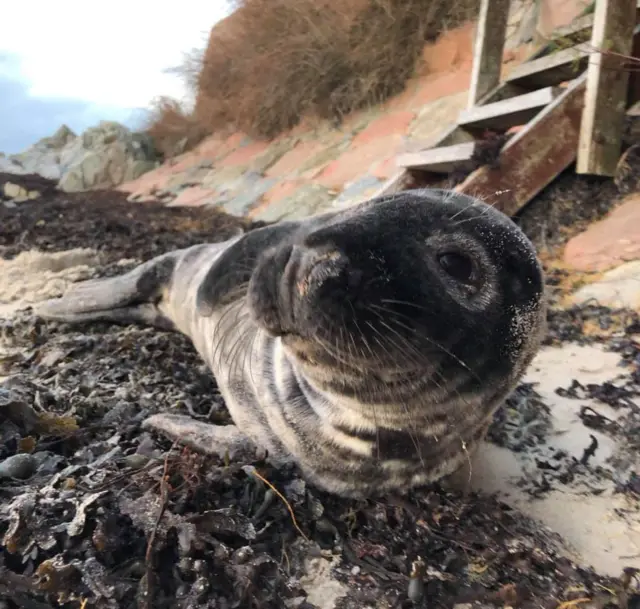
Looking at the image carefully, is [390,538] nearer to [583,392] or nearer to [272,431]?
[272,431]

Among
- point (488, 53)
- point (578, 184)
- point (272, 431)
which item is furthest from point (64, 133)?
point (272, 431)

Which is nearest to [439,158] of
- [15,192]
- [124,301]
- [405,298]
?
[124,301]

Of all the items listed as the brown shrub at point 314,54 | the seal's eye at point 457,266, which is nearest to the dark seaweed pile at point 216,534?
the seal's eye at point 457,266

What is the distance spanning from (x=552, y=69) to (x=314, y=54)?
5129 millimetres

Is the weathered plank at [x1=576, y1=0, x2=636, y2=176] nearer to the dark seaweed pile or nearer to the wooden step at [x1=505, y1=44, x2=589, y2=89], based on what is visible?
the wooden step at [x1=505, y1=44, x2=589, y2=89]

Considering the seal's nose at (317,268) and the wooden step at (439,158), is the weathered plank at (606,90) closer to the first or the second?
the wooden step at (439,158)

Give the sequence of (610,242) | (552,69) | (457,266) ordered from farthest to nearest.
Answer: (552,69) → (610,242) → (457,266)

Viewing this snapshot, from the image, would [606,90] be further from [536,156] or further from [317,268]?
[317,268]

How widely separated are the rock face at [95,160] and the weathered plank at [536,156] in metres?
11.1

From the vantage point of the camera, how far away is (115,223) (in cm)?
653

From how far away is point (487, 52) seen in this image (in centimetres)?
471

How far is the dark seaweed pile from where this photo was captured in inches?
51.9

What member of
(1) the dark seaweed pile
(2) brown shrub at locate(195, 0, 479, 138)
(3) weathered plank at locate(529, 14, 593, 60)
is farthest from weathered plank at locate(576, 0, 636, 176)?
(2) brown shrub at locate(195, 0, 479, 138)

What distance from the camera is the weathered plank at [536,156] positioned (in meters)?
3.70
